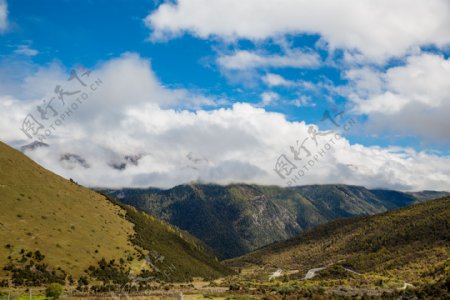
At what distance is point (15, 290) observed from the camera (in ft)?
262

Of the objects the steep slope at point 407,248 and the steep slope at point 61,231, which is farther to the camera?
the steep slope at point 407,248

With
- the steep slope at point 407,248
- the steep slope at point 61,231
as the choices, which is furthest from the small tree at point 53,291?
the steep slope at point 407,248

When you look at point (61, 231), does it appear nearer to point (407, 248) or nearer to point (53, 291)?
point (53, 291)

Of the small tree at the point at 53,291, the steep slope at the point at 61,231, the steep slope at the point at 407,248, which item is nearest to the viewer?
the small tree at the point at 53,291

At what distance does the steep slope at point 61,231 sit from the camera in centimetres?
9944

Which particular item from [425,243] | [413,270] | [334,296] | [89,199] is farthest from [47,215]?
[425,243]

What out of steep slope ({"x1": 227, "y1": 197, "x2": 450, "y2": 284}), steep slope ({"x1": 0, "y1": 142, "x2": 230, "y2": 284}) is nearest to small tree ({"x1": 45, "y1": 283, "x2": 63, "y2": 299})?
steep slope ({"x1": 0, "y1": 142, "x2": 230, "y2": 284})

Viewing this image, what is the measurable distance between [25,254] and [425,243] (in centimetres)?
12573

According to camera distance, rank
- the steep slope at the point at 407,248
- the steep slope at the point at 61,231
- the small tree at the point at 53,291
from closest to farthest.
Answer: the small tree at the point at 53,291, the steep slope at the point at 61,231, the steep slope at the point at 407,248

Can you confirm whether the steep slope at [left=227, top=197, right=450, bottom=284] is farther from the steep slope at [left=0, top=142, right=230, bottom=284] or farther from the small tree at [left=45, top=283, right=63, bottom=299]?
the small tree at [left=45, top=283, right=63, bottom=299]

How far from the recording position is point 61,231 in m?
117

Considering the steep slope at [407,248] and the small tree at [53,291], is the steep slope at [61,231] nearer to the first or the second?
the small tree at [53,291]

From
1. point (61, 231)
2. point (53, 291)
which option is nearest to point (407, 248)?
point (61, 231)

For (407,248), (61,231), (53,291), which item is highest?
(61,231)
